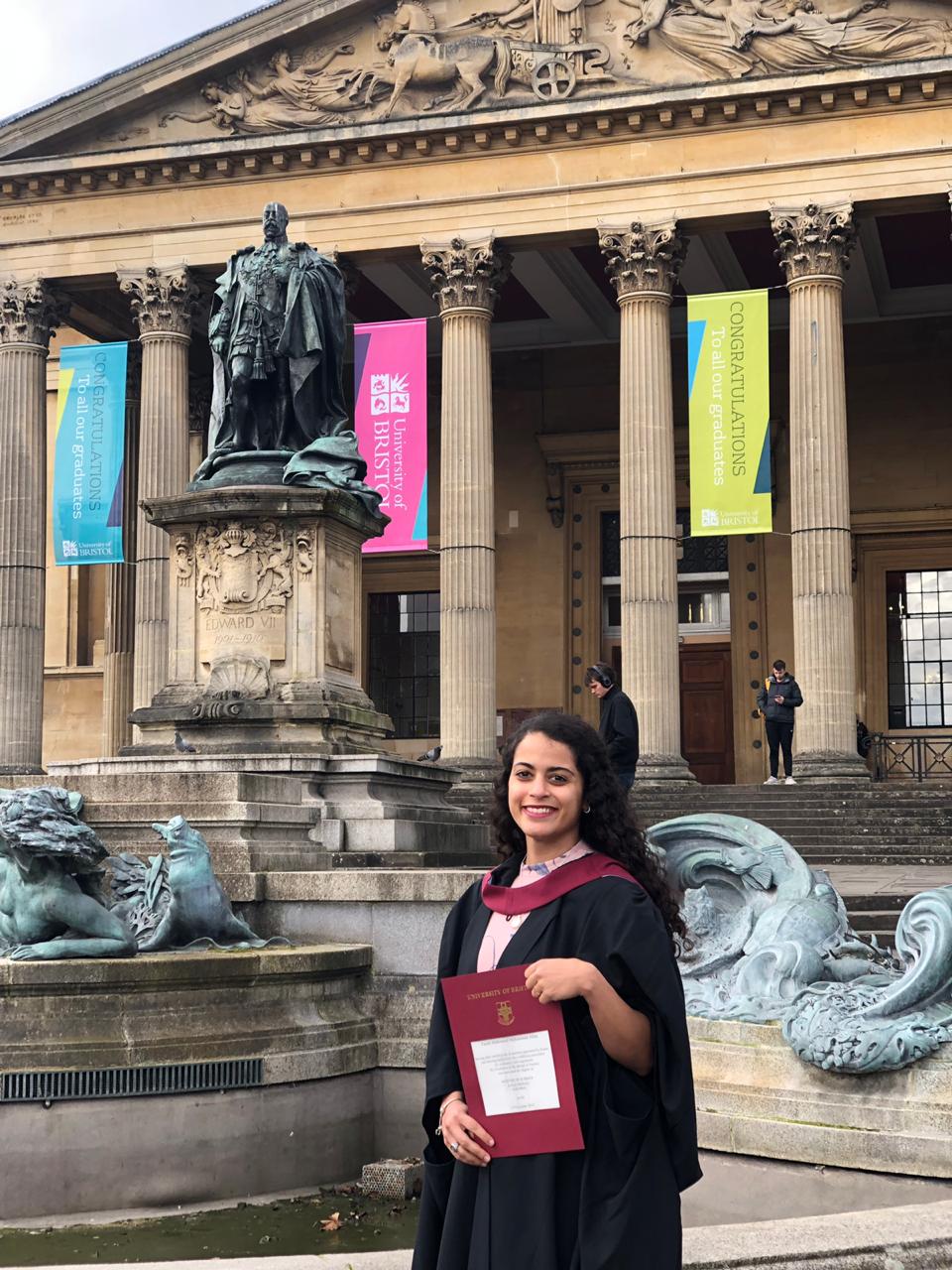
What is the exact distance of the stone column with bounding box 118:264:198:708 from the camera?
93.2 feet

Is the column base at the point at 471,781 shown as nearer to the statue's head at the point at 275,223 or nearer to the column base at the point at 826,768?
Answer: the column base at the point at 826,768

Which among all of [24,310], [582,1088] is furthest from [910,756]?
[582,1088]

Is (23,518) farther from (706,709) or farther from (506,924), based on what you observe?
(506,924)

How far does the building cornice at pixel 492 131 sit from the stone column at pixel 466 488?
174cm

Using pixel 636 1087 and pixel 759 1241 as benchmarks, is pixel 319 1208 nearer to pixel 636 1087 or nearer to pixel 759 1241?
pixel 759 1241

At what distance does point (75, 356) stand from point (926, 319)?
15580 millimetres

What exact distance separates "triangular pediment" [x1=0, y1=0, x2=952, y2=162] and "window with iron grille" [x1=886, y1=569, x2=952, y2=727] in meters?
10.4

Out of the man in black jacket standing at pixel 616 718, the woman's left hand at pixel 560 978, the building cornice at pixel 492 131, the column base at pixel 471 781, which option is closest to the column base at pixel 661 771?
the column base at pixel 471 781

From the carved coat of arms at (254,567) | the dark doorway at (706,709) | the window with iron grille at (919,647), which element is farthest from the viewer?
the dark doorway at (706,709)

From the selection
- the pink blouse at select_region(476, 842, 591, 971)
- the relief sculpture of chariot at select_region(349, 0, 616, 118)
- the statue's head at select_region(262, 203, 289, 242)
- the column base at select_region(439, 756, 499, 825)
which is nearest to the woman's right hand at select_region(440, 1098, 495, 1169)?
the pink blouse at select_region(476, 842, 591, 971)

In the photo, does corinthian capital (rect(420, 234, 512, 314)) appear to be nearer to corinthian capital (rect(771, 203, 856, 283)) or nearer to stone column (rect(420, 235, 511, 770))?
stone column (rect(420, 235, 511, 770))

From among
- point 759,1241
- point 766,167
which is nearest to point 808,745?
point 766,167

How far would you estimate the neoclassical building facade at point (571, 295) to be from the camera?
1022 inches

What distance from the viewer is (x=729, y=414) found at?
26.0 meters
